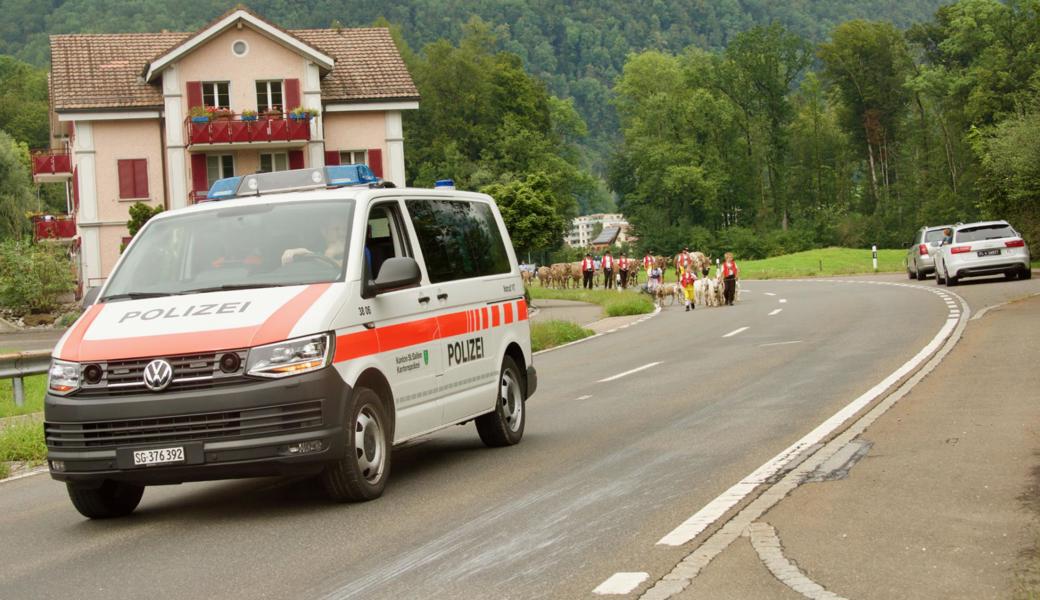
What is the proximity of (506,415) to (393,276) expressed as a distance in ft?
8.83

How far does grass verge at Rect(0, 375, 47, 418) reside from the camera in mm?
18062

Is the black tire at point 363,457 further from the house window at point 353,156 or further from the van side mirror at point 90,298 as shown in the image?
the house window at point 353,156

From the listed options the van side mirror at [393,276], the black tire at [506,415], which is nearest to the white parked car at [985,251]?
the black tire at [506,415]

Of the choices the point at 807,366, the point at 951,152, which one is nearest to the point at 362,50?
the point at 807,366

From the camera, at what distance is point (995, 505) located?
7.65 metres

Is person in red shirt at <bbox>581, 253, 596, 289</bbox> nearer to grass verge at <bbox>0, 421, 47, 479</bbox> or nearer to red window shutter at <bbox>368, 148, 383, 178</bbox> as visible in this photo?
red window shutter at <bbox>368, 148, 383, 178</bbox>

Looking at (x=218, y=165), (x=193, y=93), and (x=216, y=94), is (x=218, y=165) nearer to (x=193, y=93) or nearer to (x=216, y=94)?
(x=216, y=94)

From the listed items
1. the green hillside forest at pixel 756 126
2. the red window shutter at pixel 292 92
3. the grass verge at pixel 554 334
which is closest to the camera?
the grass verge at pixel 554 334

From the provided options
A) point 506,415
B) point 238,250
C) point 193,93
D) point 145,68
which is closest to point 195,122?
point 193,93

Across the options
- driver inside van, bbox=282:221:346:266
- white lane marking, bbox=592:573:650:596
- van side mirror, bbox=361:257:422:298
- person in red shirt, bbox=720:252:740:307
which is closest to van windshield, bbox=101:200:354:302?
driver inside van, bbox=282:221:346:266

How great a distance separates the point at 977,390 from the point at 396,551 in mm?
8017

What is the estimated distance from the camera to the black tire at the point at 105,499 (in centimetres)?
888

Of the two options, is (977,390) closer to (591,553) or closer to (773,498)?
(773,498)

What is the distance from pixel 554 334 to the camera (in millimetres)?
27703
